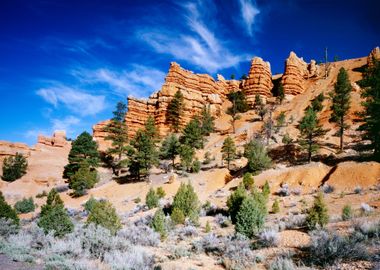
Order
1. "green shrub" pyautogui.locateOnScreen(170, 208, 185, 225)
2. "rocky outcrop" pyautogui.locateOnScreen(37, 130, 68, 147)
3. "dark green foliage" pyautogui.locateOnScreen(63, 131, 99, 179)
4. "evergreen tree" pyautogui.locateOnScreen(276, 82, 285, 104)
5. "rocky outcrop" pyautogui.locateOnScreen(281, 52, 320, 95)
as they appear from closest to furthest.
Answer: "green shrub" pyautogui.locateOnScreen(170, 208, 185, 225) < "dark green foliage" pyautogui.locateOnScreen(63, 131, 99, 179) < "rocky outcrop" pyautogui.locateOnScreen(37, 130, 68, 147) < "evergreen tree" pyautogui.locateOnScreen(276, 82, 285, 104) < "rocky outcrop" pyautogui.locateOnScreen(281, 52, 320, 95)

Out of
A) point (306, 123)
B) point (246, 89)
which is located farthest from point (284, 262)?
point (246, 89)

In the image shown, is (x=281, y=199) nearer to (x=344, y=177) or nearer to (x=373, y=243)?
(x=344, y=177)

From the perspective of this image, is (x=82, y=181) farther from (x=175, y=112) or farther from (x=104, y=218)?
(x=175, y=112)

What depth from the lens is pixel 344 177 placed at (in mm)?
30172

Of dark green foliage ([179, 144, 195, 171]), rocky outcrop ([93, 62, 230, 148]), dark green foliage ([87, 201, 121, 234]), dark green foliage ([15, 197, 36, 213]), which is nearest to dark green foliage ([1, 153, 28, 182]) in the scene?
dark green foliage ([15, 197, 36, 213])

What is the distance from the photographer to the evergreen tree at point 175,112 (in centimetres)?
7525

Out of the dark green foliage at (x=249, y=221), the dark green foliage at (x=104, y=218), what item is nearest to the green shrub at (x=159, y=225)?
the dark green foliage at (x=104, y=218)

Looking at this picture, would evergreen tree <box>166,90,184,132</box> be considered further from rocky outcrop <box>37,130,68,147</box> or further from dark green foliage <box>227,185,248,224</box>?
dark green foliage <box>227,185,248,224</box>

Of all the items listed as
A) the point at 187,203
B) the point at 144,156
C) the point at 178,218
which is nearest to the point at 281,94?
the point at 144,156

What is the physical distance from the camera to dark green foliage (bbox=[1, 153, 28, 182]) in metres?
54.0

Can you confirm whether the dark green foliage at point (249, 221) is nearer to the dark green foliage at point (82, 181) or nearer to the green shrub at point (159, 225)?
the green shrub at point (159, 225)

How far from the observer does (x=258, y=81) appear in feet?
294

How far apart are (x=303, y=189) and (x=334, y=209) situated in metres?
11.9

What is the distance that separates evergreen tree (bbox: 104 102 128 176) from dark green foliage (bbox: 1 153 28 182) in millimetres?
16360
